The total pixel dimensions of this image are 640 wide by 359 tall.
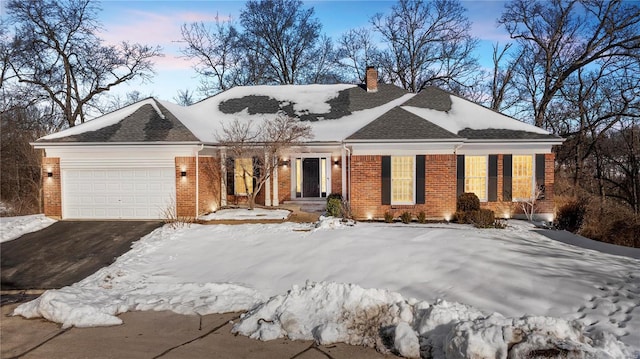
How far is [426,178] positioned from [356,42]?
2252 centimetres

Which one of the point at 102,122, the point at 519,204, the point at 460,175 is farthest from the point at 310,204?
the point at 102,122

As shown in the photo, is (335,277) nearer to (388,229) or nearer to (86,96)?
(388,229)

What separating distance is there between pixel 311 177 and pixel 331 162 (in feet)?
4.00

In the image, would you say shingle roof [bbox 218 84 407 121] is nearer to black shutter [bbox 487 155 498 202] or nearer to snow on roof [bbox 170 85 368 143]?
snow on roof [bbox 170 85 368 143]

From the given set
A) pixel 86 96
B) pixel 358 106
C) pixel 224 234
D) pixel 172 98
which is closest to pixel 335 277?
pixel 224 234

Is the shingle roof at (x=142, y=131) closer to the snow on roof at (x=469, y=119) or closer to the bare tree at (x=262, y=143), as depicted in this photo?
the bare tree at (x=262, y=143)

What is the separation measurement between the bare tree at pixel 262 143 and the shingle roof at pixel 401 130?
2481 millimetres

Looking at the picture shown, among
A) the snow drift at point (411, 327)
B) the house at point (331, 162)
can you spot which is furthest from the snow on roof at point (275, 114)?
the snow drift at point (411, 327)

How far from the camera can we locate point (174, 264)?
971 centimetres

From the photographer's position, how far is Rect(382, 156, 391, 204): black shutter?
14.6 meters

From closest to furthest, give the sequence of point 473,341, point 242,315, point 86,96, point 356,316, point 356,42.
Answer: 1. point 473,341
2. point 356,316
3. point 242,315
4. point 86,96
5. point 356,42

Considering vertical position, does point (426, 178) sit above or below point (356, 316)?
above

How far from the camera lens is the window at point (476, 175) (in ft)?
52.2

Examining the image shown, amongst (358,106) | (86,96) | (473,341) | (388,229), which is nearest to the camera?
(473,341)
